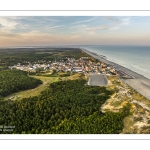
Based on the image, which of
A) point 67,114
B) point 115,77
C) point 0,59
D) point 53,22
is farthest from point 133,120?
point 0,59

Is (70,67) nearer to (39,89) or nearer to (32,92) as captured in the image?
(39,89)

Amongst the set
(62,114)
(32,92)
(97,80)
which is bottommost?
(62,114)

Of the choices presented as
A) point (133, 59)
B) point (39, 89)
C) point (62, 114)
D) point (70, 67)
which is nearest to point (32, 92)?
point (39, 89)

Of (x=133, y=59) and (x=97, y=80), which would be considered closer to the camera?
(x=97, y=80)

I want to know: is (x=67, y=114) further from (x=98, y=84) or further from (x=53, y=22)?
(x=53, y=22)

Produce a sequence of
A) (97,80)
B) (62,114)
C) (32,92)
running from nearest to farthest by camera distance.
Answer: (62,114)
(32,92)
(97,80)

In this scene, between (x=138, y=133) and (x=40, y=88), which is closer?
(x=138, y=133)
